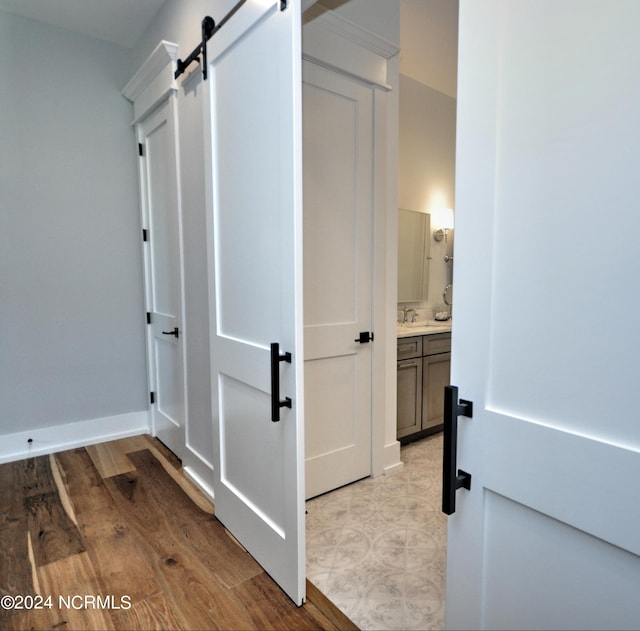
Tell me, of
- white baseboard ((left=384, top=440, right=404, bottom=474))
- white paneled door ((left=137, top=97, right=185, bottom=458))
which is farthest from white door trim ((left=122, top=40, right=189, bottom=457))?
white baseboard ((left=384, top=440, right=404, bottom=474))

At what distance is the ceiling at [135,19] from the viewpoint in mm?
2623

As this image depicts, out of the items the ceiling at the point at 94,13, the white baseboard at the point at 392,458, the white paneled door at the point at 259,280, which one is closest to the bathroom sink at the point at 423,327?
the white baseboard at the point at 392,458

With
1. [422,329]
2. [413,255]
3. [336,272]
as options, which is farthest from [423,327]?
[336,272]

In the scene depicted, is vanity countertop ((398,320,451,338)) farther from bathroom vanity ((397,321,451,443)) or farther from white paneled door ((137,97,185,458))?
white paneled door ((137,97,185,458))

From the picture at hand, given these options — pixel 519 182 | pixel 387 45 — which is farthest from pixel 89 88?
pixel 519 182

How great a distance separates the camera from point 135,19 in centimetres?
276

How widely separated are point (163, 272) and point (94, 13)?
1705mm

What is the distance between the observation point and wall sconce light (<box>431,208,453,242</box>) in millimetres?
4047

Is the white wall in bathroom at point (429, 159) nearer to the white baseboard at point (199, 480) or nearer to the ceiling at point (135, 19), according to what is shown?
the ceiling at point (135, 19)

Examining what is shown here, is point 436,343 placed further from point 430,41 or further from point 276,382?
point 430,41

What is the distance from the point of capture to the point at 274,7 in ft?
4.85

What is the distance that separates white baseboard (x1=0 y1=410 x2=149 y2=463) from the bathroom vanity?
81.8 inches

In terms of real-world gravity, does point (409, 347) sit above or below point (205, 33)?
below

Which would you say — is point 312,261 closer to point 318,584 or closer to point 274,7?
point 274,7
